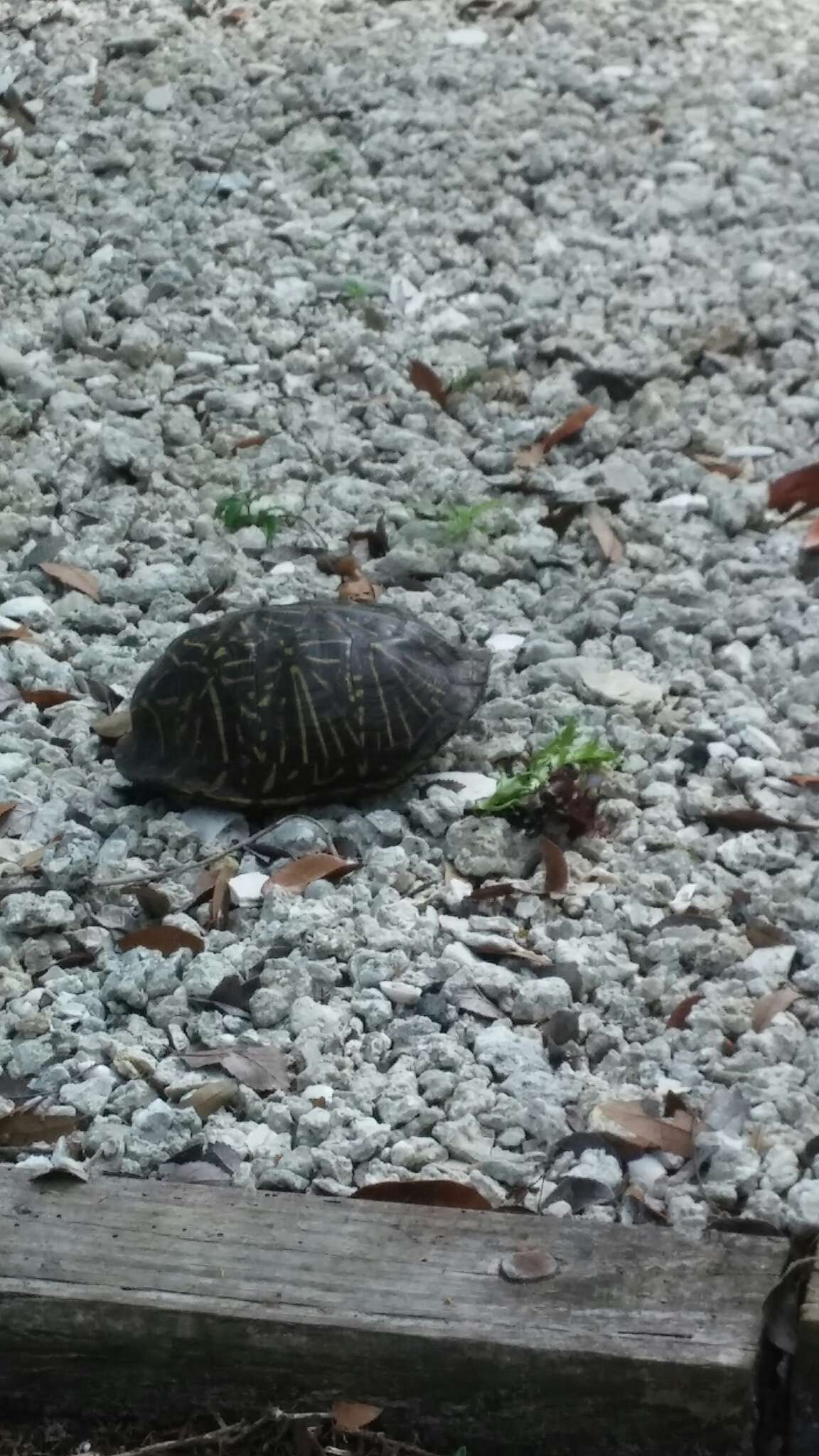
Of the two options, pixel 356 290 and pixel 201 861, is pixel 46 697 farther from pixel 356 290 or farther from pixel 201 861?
pixel 356 290

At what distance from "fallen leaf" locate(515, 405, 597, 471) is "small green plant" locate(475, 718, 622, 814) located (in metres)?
1.25

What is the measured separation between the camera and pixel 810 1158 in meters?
2.48

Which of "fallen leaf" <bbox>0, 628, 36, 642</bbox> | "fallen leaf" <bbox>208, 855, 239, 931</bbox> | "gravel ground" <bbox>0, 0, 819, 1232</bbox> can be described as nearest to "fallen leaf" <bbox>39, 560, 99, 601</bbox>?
"gravel ground" <bbox>0, 0, 819, 1232</bbox>

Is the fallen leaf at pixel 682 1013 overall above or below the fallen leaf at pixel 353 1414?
above

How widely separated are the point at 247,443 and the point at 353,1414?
289 centimetres

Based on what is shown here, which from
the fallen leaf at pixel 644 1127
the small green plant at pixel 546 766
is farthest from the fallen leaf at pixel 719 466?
the fallen leaf at pixel 644 1127

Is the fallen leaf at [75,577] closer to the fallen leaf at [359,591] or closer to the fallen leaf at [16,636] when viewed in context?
the fallen leaf at [16,636]

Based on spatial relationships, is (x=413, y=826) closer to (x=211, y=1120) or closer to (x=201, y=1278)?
(x=211, y=1120)

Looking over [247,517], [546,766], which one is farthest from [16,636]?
[546,766]

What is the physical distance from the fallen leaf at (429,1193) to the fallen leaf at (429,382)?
8.87 feet

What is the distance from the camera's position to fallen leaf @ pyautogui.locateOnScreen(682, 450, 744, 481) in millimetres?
4316

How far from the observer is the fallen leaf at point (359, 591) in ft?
13.0

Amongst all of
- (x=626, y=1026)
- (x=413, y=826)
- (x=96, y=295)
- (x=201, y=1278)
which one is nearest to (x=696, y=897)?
(x=626, y=1026)

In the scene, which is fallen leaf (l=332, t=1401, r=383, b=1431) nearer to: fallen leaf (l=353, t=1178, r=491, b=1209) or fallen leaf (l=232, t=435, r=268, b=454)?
fallen leaf (l=353, t=1178, r=491, b=1209)
